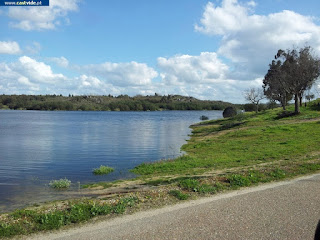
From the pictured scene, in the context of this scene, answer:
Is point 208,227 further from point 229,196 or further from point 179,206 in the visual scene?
point 229,196

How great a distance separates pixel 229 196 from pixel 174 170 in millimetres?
9514

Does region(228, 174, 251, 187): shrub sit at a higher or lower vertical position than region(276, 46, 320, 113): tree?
lower

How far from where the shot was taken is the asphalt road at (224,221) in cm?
792

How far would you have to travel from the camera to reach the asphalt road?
7.92 metres

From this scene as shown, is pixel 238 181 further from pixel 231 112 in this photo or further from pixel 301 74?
pixel 231 112

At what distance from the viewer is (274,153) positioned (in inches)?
906

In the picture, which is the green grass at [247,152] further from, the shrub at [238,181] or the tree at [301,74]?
the tree at [301,74]

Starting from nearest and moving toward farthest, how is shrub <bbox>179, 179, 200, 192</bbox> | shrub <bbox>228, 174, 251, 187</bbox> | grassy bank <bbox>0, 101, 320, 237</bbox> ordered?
grassy bank <bbox>0, 101, 320, 237</bbox>
shrub <bbox>179, 179, 200, 192</bbox>
shrub <bbox>228, 174, 251, 187</bbox>

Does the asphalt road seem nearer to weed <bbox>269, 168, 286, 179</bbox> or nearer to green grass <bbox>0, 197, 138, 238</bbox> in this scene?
green grass <bbox>0, 197, 138, 238</bbox>

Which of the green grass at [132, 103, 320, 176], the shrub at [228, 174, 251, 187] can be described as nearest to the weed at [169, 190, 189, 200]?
the shrub at [228, 174, 251, 187]

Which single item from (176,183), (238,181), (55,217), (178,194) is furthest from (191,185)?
(55,217)

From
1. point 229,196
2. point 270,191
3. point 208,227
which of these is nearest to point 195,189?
point 229,196

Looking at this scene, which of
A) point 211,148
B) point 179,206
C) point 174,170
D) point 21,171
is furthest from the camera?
point 211,148

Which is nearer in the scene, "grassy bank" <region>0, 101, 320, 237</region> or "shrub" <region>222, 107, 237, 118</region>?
"grassy bank" <region>0, 101, 320, 237</region>
